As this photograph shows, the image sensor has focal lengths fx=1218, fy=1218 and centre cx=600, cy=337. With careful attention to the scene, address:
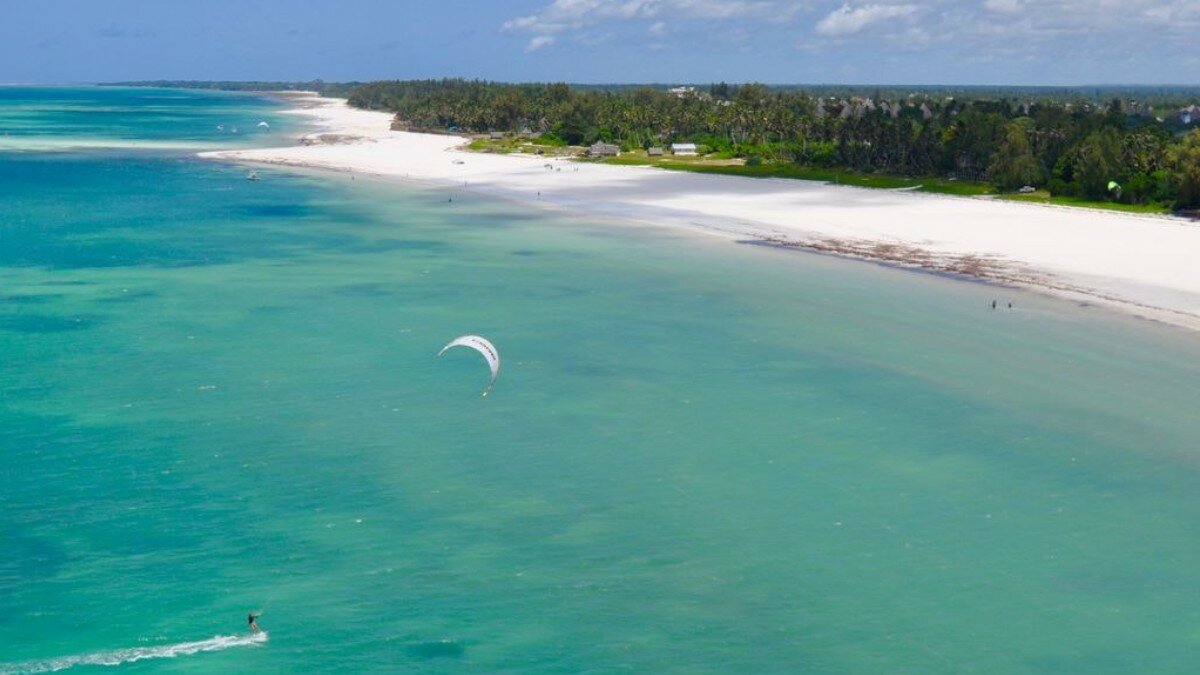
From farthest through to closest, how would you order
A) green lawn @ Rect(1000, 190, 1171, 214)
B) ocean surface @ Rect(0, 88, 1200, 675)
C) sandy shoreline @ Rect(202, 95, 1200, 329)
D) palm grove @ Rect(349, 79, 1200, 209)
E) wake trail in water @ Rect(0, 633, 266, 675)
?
palm grove @ Rect(349, 79, 1200, 209)
green lawn @ Rect(1000, 190, 1171, 214)
sandy shoreline @ Rect(202, 95, 1200, 329)
ocean surface @ Rect(0, 88, 1200, 675)
wake trail in water @ Rect(0, 633, 266, 675)

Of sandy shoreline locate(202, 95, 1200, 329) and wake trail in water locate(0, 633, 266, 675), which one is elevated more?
sandy shoreline locate(202, 95, 1200, 329)

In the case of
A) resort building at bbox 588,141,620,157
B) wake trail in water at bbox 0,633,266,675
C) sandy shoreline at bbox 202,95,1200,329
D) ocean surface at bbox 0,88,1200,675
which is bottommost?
wake trail in water at bbox 0,633,266,675

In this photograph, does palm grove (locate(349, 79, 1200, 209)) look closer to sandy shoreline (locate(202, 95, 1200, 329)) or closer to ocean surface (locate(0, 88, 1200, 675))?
sandy shoreline (locate(202, 95, 1200, 329))

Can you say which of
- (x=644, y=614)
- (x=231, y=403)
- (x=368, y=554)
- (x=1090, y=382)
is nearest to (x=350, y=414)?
(x=231, y=403)

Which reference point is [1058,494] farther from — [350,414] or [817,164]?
[817,164]

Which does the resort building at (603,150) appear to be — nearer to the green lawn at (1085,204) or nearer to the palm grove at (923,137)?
the palm grove at (923,137)

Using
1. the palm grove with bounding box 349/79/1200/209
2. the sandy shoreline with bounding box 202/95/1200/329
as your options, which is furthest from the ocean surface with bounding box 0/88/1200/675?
the palm grove with bounding box 349/79/1200/209
